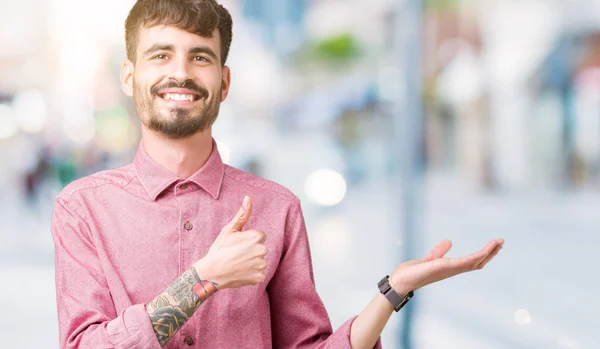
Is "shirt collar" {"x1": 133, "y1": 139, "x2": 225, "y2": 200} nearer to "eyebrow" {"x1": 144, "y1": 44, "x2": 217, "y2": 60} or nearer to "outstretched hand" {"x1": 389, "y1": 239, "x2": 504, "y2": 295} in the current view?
"eyebrow" {"x1": 144, "y1": 44, "x2": 217, "y2": 60}

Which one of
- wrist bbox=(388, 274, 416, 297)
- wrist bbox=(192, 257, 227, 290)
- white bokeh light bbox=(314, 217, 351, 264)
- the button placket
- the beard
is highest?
the beard

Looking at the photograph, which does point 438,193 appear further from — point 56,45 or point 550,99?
point 56,45

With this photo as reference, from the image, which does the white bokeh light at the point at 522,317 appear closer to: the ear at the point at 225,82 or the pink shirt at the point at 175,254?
the pink shirt at the point at 175,254

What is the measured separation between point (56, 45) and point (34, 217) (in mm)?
4776

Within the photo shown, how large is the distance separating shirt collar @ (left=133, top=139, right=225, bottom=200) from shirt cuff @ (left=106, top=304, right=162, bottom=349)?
0.89ft

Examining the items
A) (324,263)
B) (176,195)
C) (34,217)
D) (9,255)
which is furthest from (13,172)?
(176,195)

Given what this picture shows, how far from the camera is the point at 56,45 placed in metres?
15.0

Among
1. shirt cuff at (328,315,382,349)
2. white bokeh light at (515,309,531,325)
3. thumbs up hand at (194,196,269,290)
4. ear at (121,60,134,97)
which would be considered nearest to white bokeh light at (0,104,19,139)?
white bokeh light at (515,309,531,325)

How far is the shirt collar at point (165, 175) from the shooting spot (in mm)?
1452

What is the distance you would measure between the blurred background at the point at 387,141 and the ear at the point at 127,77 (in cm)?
203

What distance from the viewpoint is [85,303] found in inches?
52.2

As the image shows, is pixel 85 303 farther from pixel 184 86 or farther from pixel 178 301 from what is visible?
pixel 184 86

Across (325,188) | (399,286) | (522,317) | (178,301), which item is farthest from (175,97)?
(325,188)

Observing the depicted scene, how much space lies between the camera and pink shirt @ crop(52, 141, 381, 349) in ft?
4.45
